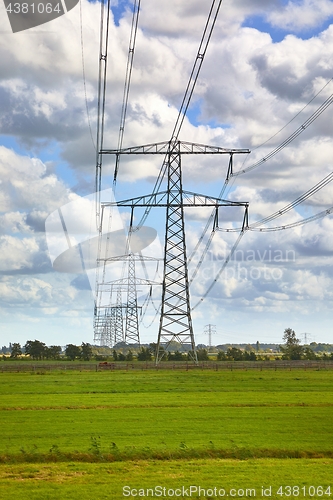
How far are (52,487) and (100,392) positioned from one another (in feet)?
109

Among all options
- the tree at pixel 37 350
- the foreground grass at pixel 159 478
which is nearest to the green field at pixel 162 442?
the foreground grass at pixel 159 478

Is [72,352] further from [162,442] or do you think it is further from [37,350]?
[162,442]

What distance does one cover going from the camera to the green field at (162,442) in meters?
22.7

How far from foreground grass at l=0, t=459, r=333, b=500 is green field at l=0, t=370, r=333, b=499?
36 millimetres

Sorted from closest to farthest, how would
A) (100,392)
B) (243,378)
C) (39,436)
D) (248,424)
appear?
(39,436) < (248,424) < (100,392) < (243,378)

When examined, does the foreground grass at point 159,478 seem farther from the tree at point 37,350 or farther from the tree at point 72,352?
the tree at point 37,350

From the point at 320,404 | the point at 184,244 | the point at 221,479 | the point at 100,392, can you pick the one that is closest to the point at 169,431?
the point at 221,479

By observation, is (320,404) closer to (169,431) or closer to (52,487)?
(169,431)

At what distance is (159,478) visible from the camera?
23297 mm

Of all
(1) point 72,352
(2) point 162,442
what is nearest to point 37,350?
(1) point 72,352

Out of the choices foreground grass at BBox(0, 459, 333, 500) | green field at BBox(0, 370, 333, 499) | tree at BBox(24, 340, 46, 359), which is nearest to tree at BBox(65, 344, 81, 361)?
tree at BBox(24, 340, 46, 359)

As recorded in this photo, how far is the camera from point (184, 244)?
214 feet

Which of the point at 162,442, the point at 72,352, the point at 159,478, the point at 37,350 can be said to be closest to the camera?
the point at 159,478

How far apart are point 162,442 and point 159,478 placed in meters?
6.64
